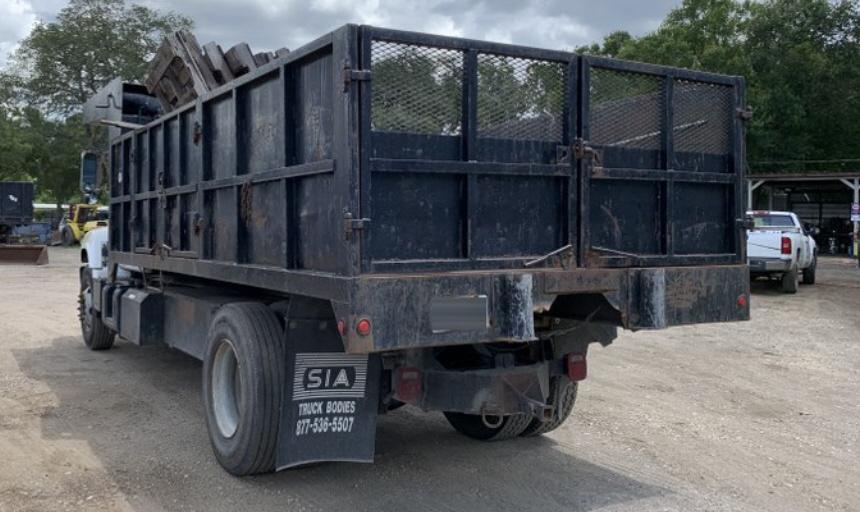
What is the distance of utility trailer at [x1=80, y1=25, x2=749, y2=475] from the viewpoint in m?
3.84

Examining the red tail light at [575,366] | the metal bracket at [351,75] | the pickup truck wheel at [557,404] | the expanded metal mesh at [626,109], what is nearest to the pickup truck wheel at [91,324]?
the pickup truck wheel at [557,404]

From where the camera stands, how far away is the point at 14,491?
464 centimetres

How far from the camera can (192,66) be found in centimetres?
644

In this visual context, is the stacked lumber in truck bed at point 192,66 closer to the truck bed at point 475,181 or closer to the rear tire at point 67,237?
the truck bed at point 475,181

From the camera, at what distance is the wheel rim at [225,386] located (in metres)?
5.12

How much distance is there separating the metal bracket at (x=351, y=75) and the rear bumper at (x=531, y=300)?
93 centimetres

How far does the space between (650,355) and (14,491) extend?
23.9 feet

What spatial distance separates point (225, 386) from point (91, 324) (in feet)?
16.5

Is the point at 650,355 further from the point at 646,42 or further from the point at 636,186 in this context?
the point at 646,42

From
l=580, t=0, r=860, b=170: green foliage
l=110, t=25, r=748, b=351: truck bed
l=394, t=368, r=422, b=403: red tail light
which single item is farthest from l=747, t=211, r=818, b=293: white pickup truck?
l=580, t=0, r=860, b=170: green foliage

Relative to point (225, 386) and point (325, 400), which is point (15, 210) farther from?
point (325, 400)

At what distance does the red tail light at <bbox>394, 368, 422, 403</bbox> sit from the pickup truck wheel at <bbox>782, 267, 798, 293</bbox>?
47.5 feet

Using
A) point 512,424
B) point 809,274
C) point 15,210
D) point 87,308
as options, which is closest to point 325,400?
point 512,424

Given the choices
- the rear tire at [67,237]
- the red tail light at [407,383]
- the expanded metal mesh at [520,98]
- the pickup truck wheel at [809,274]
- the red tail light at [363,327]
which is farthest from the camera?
the rear tire at [67,237]
